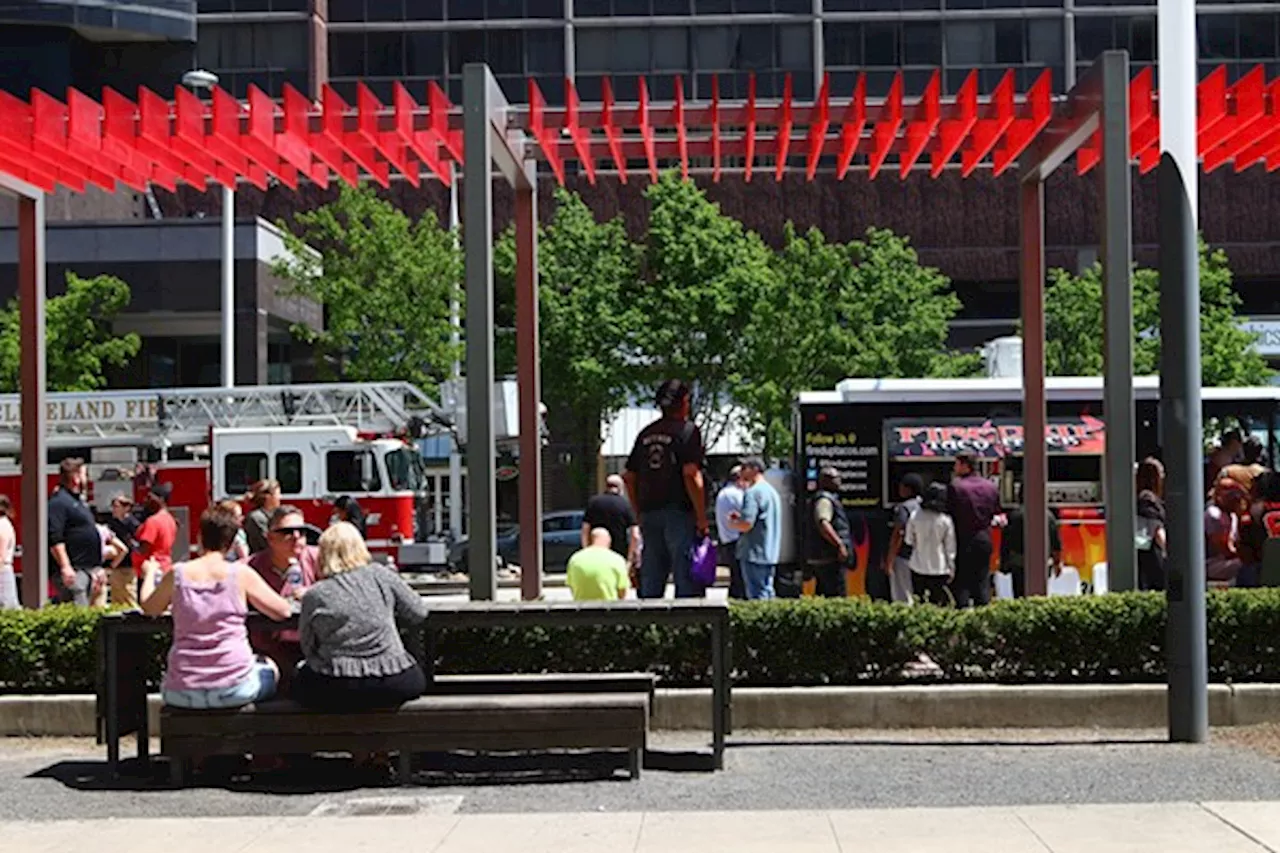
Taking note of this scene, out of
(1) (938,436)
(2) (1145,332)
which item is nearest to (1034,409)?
(1) (938,436)

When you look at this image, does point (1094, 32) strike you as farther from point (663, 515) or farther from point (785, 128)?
point (663, 515)

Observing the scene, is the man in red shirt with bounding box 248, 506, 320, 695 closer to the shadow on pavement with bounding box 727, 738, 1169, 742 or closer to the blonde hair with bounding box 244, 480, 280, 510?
the shadow on pavement with bounding box 727, 738, 1169, 742

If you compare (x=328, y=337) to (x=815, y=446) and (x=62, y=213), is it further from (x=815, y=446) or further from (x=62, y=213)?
(x=815, y=446)

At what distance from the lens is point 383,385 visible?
34312 mm

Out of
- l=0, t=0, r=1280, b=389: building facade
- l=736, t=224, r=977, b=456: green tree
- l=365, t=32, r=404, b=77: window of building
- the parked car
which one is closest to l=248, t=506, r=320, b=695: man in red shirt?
the parked car

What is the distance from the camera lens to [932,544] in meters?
16.9

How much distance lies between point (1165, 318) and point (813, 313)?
3241cm

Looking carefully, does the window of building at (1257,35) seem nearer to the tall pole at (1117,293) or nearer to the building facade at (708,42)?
the building facade at (708,42)

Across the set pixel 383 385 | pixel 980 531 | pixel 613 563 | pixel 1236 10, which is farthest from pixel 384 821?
pixel 1236 10

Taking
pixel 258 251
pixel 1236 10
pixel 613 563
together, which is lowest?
pixel 613 563

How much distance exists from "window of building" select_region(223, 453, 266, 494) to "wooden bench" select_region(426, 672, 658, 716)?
22440 mm

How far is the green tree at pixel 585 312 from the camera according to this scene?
141 feet

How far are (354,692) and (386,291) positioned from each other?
3331cm

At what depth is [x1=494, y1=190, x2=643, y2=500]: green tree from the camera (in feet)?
141
